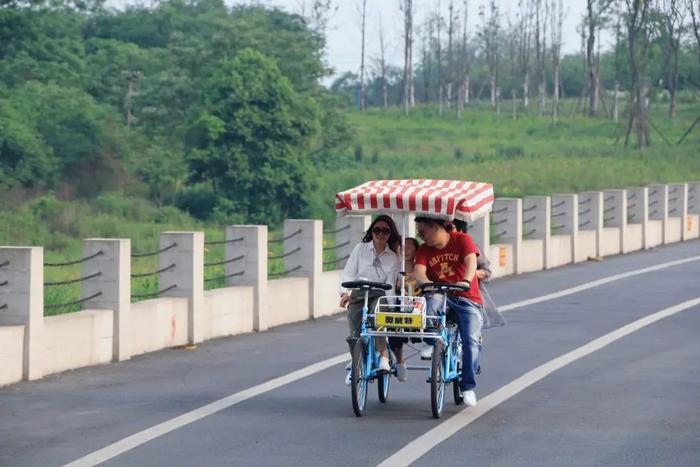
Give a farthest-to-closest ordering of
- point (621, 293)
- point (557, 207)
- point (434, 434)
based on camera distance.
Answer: point (557, 207)
point (621, 293)
point (434, 434)

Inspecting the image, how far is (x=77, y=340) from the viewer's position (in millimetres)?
16984

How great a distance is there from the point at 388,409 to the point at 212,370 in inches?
139

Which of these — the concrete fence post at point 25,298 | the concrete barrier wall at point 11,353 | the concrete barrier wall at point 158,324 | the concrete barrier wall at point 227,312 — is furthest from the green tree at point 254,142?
the concrete barrier wall at point 11,353

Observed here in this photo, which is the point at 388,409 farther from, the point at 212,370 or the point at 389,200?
the point at 212,370

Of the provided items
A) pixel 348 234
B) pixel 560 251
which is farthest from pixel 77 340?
pixel 560 251

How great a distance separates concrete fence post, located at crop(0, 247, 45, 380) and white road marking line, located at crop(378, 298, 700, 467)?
14.7 ft

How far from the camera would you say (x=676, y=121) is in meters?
98.0

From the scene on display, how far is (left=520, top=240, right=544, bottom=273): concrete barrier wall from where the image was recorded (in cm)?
3120

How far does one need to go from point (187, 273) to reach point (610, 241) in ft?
59.5

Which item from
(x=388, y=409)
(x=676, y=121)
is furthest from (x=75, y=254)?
(x=676, y=121)

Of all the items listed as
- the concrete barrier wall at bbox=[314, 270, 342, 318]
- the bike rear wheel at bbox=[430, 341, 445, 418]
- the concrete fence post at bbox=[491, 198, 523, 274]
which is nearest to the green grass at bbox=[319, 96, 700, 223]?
the concrete fence post at bbox=[491, 198, 523, 274]

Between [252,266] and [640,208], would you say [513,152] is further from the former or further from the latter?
[252,266]

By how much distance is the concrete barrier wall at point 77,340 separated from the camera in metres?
16.5

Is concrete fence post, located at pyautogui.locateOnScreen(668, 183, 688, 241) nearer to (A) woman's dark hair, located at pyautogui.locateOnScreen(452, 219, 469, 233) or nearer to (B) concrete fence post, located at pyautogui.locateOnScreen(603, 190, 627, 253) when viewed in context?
(B) concrete fence post, located at pyautogui.locateOnScreen(603, 190, 627, 253)
